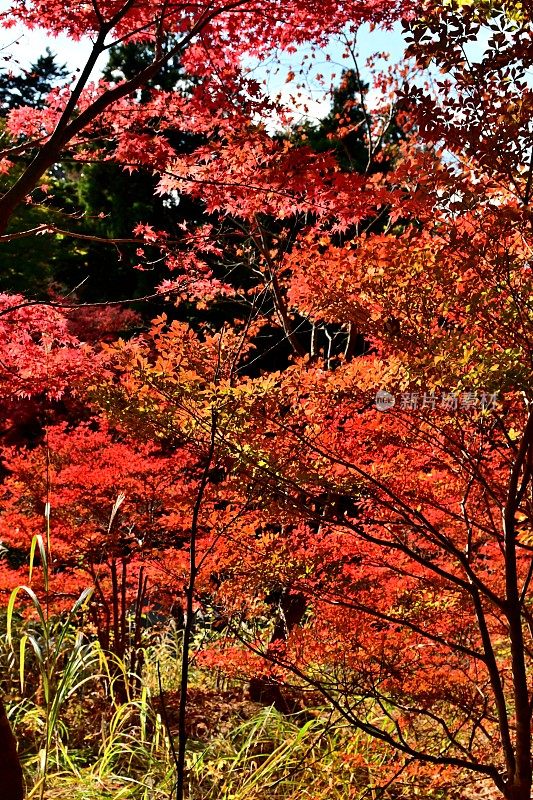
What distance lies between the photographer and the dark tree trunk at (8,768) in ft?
9.72

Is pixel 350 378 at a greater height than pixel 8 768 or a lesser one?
greater

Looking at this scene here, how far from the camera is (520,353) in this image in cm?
280

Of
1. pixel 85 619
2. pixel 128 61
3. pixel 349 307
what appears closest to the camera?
pixel 349 307

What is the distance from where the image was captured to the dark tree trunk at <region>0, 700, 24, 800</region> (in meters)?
2.96

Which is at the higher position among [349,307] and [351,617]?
[349,307]

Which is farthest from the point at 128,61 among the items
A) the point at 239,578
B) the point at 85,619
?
the point at 239,578

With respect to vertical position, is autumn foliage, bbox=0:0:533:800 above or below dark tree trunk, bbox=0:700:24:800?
above

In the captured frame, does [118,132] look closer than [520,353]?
No

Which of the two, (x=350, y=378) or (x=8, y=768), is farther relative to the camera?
(x=350, y=378)

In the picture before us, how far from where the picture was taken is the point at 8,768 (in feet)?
9.77

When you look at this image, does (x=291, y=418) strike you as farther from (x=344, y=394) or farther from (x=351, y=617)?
(x=351, y=617)

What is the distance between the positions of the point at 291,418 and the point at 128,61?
12104 mm

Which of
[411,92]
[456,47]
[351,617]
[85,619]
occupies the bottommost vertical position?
[85,619]

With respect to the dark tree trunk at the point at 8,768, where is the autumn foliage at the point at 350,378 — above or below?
above
